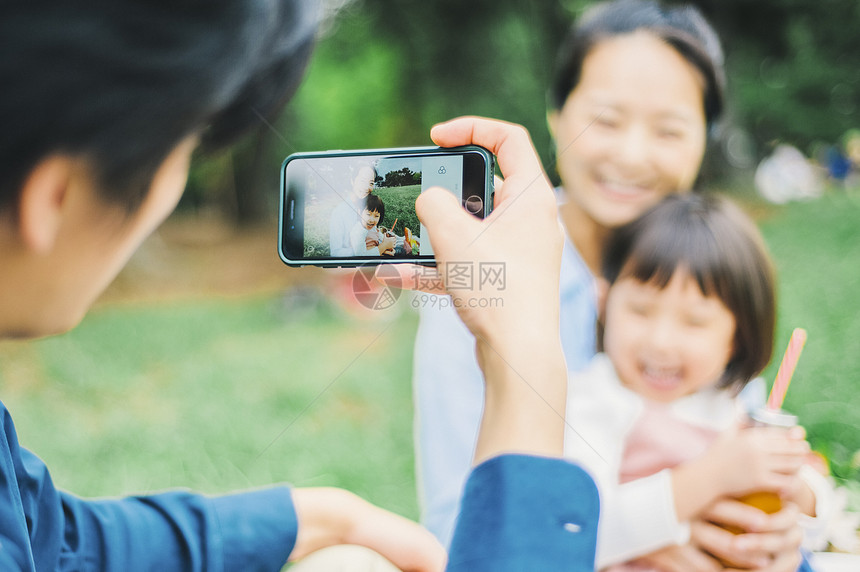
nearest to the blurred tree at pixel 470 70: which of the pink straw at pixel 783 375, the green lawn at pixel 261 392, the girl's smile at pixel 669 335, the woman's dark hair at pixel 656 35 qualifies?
the green lawn at pixel 261 392

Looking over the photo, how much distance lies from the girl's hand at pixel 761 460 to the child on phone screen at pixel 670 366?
2.6 inches

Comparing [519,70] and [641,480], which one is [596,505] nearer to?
[641,480]

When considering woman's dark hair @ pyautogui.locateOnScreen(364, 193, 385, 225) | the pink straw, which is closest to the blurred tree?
the pink straw

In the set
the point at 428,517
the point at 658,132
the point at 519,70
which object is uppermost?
the point at 519,70

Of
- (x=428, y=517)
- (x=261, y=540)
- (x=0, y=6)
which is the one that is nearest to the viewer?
(x=0, y=6)

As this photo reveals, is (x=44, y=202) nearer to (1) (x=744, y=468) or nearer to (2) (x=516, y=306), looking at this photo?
(2) (x=516, y=306)

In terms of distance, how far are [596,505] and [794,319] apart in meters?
3.13

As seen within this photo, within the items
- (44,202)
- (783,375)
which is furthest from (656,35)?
(44,202)

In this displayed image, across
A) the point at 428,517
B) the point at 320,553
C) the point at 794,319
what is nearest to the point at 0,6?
the point at 320,553

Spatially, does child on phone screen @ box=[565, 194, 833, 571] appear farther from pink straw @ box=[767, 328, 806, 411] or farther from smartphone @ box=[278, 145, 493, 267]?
smartphone @ box=[278, 145, 493, 267]

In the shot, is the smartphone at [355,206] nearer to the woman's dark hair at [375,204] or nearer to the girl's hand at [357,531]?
the woman's dark hair at [375,204]

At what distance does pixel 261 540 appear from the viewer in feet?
2.74

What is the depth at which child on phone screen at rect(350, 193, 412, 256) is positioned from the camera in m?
0.85

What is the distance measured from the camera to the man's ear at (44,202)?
49 centimetres
